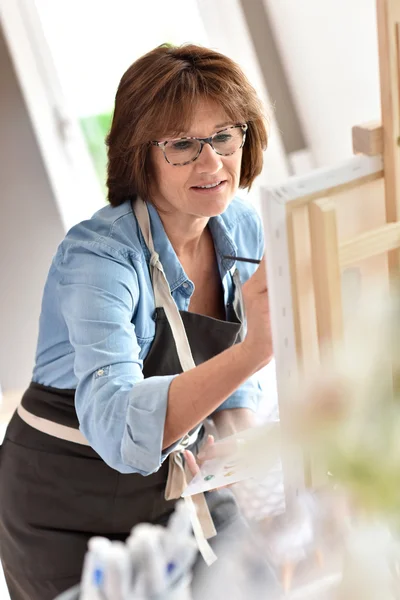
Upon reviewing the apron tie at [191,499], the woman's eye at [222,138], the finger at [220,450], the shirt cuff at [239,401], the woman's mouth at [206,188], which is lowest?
the apron tie at [191,499]

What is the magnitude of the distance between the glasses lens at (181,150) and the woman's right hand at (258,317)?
402 millimetres

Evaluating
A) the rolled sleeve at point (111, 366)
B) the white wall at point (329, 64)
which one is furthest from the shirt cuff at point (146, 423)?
the white wall at point (329, 64)

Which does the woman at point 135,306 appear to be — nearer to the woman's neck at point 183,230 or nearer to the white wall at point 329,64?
the woman's neck at point 183,230

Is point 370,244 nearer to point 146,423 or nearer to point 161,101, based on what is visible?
point 146,423

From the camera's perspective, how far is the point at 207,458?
111cm

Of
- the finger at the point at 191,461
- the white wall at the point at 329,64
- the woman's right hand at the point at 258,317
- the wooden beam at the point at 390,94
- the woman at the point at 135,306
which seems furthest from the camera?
the white wall at the point at 329,64

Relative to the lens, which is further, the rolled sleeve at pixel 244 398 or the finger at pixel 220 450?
the rolled sleeve at pixel 244 398

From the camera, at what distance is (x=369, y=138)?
870mm

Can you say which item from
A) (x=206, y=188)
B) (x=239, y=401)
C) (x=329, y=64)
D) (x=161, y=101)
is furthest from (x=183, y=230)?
(x=329, y=64)

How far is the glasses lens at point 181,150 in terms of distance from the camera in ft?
4.35

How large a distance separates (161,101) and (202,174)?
0.14 m

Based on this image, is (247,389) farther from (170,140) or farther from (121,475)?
(170,140)

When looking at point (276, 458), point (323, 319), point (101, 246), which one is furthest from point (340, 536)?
point (101, 246)

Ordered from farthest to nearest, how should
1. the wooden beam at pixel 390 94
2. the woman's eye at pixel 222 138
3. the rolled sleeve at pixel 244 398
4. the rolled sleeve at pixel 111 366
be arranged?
the rolled sleeve at pixel 244 398
the woman's eye at pixel 222 138
the rolled sleeve at pixel 111 366
the wooden beam at pixel 390 94
